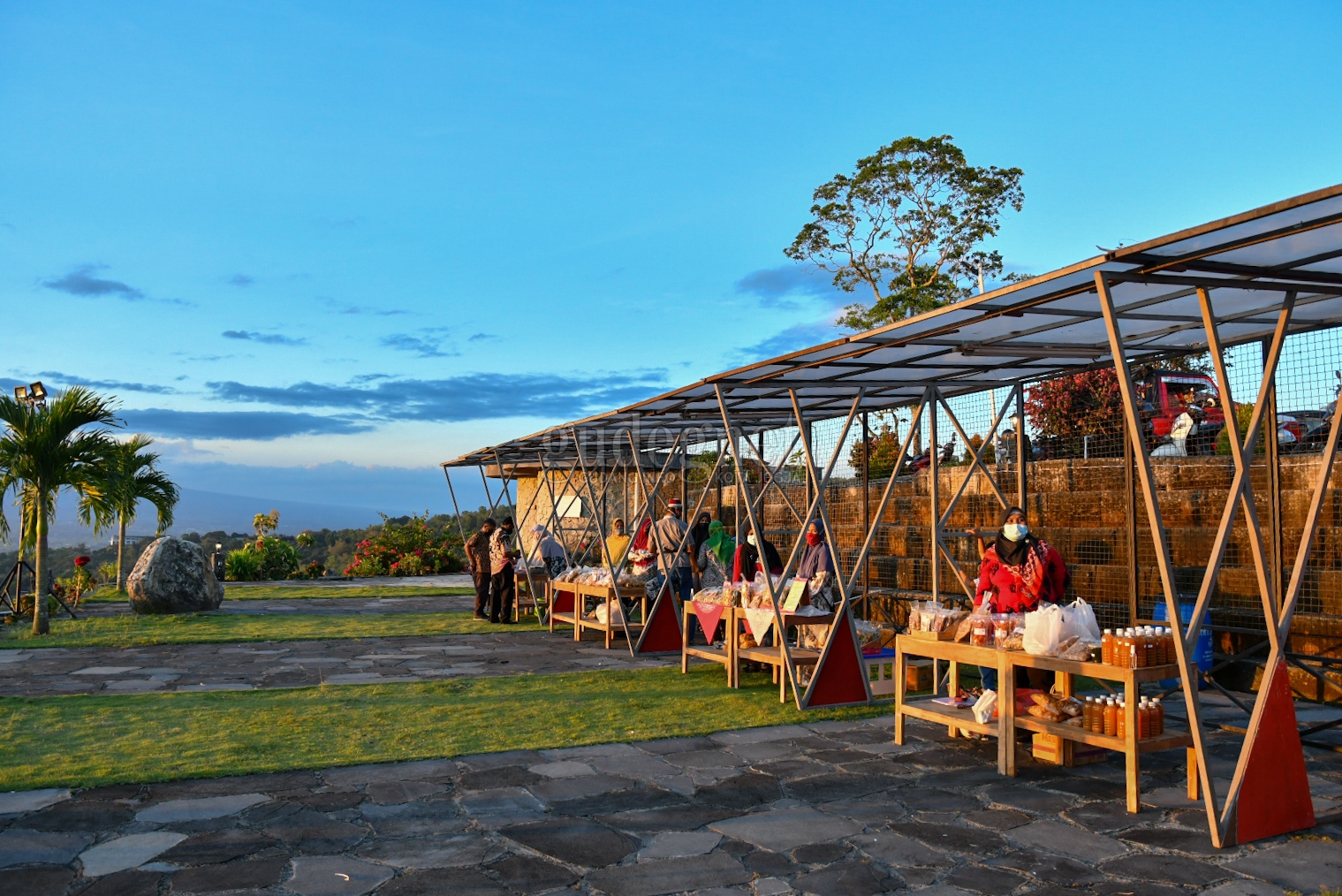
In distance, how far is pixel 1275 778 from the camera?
479cm

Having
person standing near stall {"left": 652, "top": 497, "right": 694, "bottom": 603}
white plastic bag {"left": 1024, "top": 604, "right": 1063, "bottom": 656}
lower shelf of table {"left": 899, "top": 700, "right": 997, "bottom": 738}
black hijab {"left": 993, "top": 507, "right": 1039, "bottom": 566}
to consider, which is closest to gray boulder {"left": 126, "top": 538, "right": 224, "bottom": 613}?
person standing near stall {"left": 652, "top": 497, "right": 694, "bottom": 603}

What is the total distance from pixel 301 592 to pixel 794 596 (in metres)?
15.2

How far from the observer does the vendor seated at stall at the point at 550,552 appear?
49.4 ft

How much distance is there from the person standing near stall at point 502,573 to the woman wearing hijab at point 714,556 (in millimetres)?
3254

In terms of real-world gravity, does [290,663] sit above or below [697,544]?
below

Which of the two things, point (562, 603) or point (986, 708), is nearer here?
point (986, 708)

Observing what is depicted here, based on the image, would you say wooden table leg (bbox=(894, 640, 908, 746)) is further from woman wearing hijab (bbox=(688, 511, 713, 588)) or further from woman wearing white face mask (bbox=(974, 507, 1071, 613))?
woman wearing hijab (bbox=(688, 511, 713, 588))

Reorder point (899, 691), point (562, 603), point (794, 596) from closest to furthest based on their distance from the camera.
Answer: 1. point (899, 691)
2. point (794, 596)
3. point (562, 603)

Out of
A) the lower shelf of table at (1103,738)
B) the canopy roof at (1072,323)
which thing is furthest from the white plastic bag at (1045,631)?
the canopy roof at (1072,323)

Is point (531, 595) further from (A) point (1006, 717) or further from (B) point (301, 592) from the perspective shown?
(A) point (1006, 717)

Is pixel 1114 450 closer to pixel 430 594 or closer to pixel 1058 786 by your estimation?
pixel 1058 786

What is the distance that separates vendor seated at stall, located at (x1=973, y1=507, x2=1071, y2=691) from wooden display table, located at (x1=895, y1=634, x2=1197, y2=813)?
17.6 inches

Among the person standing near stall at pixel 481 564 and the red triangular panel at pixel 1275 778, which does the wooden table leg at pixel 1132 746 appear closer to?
the red triangular panel at pixel 1275 778

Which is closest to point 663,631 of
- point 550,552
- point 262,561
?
point 550,552
